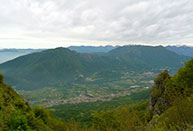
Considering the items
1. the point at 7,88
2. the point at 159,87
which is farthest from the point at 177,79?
the point at 7,88

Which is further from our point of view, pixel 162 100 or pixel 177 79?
pixel 162 100

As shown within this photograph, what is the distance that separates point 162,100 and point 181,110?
19.7m

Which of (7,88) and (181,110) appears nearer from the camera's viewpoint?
(181,110)

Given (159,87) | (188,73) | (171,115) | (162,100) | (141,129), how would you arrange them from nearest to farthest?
(141,129)
(171,115)
(188,73)
(162,100)
(159,87)

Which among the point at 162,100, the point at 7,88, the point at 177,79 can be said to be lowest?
the point at 162,100

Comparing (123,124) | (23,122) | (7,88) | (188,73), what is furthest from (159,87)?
(7,88)

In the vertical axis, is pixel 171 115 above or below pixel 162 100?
above

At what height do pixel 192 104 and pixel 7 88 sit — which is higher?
pixel 192 104

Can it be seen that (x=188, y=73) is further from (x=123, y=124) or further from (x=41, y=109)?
(x=41, y=109)

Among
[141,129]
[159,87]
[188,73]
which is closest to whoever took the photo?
[141,129]

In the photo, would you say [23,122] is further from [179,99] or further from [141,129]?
[179,99]

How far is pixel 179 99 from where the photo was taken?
250 inches

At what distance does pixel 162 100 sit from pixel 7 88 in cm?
3079

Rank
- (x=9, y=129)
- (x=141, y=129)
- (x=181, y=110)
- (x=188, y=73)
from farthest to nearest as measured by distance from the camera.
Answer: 1. (x=188, y=73)
2. (x=9, y=129)
3. (x=181, y=110)
4. (x=141, y=129)
